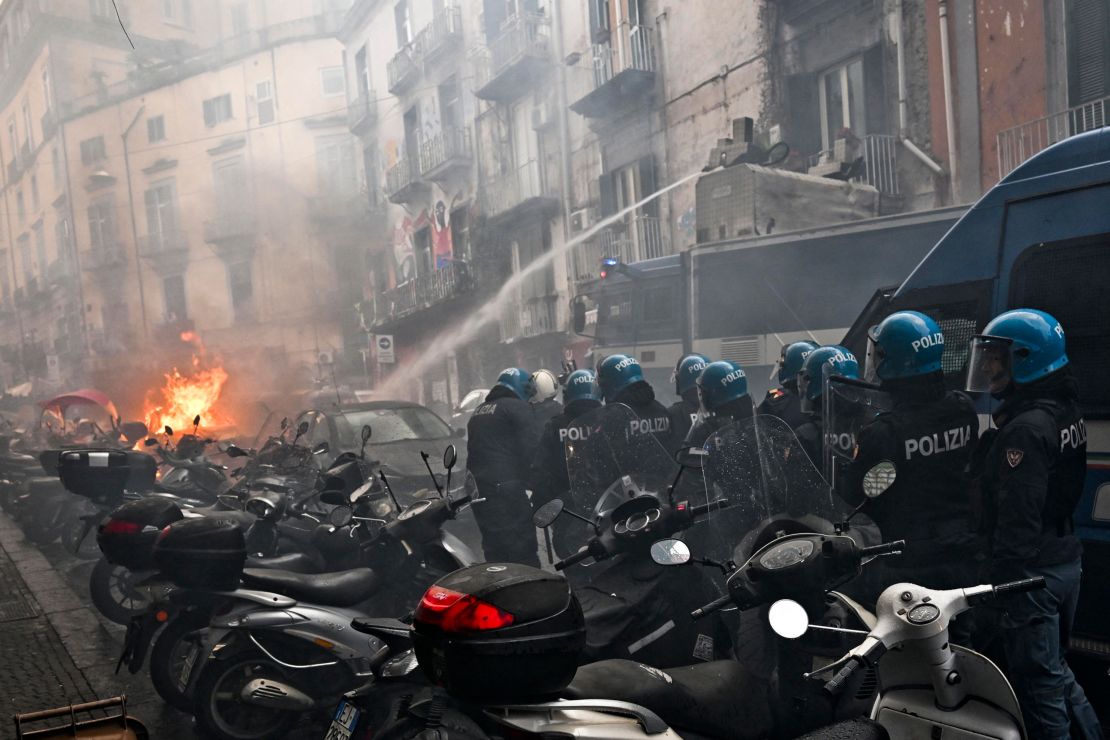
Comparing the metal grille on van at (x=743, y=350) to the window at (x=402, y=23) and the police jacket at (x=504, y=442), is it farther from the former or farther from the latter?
the window at (x=402, y=23)

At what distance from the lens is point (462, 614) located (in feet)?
7.47

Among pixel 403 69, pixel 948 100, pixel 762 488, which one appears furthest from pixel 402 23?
pixel 762 488

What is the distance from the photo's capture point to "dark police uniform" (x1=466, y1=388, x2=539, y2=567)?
601cm

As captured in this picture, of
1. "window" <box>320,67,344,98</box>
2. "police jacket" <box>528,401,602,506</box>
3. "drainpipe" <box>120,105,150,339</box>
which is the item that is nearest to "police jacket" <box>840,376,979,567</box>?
"police jacket" <box>528,401,602,506</box>

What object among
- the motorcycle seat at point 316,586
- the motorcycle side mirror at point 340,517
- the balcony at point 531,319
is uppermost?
the balcony at point 531,319

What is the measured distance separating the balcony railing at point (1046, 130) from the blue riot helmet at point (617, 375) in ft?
23.3

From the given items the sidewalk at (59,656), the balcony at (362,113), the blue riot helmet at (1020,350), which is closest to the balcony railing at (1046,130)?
the blue riot helmet at (1020,350)

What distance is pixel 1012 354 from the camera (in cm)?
329

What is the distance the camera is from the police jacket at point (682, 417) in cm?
554

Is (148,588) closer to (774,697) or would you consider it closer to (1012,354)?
(774,697)

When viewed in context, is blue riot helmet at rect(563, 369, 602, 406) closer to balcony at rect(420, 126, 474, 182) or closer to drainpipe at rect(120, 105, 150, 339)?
balcony at rect(420, 126, 474, 182)

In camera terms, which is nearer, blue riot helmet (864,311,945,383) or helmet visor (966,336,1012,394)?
helmet visor (966,336,1012,394)

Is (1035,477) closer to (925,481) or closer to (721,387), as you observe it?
(925,481)

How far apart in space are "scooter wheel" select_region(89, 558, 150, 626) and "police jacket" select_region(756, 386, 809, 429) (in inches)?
186
